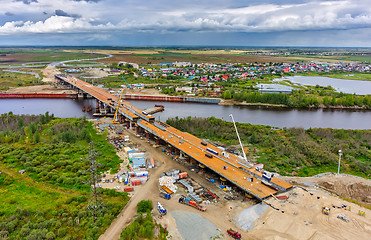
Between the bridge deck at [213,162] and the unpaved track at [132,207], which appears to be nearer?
the unpaved track at [132,207]

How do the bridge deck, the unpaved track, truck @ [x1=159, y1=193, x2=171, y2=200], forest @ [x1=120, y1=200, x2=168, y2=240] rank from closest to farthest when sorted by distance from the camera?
forest @ [x1=120, y1=200, x2=168, y2=240], the unpaved track, truck @ [x1=159, y1=193, x2=171, y2=200], the bridge deck

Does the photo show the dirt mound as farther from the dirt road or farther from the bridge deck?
the dirt road

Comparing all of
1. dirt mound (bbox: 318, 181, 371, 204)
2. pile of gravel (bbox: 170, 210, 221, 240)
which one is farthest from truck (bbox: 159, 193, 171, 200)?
dirt mound (bbox: 318, 181, 371, 204)

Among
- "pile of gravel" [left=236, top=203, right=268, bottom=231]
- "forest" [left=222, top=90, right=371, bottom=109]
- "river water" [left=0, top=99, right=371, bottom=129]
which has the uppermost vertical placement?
"forest" [left=222, top=90, right=371, bottom=109]

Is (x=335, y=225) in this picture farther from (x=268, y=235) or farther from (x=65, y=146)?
(x=65, y=146)

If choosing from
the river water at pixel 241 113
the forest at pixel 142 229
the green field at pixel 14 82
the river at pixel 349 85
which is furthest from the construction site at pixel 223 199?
the green field at pixel 14 82

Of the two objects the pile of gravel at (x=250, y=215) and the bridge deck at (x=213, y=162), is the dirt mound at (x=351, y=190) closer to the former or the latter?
the bridge deck at (x=213, y=162)

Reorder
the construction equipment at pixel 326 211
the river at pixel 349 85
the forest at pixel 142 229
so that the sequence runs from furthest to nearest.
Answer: the river at pixel 349 85
the construction equipment at pixel 326 211
the forest at pixel 142 229

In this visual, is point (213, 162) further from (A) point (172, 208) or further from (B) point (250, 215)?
(B) point (250, 215)
